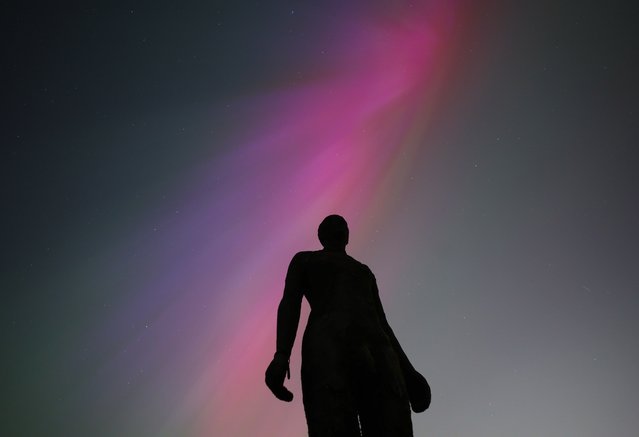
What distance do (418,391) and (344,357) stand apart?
1.22 meters

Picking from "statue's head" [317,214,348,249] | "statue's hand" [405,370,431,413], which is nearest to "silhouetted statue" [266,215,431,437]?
"statue's hand" [405,370,431,413]

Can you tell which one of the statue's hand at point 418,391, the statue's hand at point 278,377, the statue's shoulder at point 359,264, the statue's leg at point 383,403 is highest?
the statue's shoulder at point 359,264

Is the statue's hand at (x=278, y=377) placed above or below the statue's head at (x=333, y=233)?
below

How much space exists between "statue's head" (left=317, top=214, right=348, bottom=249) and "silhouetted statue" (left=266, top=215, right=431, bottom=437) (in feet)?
0.45

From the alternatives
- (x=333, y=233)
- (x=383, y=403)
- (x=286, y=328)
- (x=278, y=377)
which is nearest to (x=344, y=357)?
(x=383, y=403)

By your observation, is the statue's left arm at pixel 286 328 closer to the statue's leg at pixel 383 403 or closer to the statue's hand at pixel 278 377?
the statue's hand at pixel 278 377

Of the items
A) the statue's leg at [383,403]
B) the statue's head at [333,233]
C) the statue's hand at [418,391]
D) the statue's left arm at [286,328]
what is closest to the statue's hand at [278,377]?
the statue's left arm at [286,328]

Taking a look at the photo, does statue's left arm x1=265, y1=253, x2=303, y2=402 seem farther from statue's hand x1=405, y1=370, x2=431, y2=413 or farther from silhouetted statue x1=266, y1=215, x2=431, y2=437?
statue's hand x1=405, y1=370, x2=431, y2=413

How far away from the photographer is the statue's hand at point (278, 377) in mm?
5051

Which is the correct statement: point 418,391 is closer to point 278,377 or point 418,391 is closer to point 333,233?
point 278,377

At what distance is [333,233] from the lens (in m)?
6.34

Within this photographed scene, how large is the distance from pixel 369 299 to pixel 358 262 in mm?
578

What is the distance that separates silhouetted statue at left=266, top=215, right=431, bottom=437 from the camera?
183 inches

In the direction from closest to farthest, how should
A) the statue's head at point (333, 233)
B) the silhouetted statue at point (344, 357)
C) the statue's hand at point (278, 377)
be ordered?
1. the silhouetted statue at point (344, 357)
2. the statue's hand at point (278, 377)
3. the statue's head at point (333, 233)
